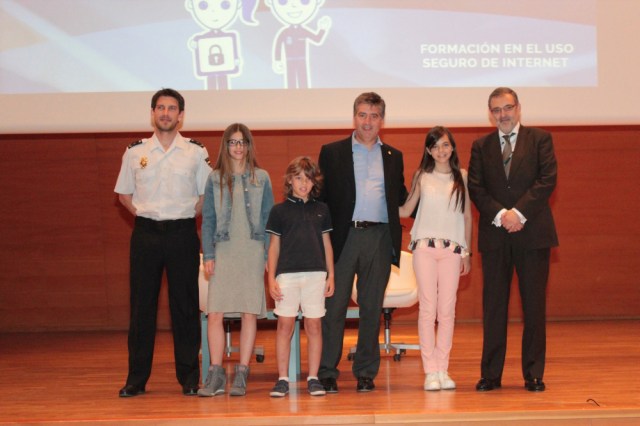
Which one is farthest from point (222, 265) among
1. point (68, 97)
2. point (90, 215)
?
point (90, 215)

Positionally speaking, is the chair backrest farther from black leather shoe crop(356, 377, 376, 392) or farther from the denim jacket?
the denim jacket

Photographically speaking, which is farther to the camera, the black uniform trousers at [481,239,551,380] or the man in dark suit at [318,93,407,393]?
the man in dark suit at [318,93,407,393]

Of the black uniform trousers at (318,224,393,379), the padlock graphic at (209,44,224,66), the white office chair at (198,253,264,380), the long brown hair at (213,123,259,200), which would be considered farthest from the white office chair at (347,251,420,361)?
the padlock graphic at (209,44,224,66)

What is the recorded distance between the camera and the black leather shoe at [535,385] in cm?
412

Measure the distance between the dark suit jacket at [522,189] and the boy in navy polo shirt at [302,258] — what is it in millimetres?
813

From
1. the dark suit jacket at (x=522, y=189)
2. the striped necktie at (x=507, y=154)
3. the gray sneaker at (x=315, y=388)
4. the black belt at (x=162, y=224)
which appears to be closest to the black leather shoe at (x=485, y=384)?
the dark suit jacket at (x=522, y=189)

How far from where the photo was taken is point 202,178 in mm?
4336

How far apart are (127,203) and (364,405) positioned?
165 cm

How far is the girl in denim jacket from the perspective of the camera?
4.15m

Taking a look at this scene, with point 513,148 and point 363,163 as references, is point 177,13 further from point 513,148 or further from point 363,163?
point 513,148

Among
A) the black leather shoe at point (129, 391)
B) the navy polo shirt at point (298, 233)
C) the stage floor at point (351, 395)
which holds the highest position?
the navy polo shirt at point (298, 233)

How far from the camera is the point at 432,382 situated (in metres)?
4.20

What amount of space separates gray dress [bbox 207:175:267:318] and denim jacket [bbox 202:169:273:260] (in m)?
0.03

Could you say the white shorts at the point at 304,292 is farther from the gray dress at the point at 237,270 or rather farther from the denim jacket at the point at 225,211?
the denim jacket at the point at 225,211
